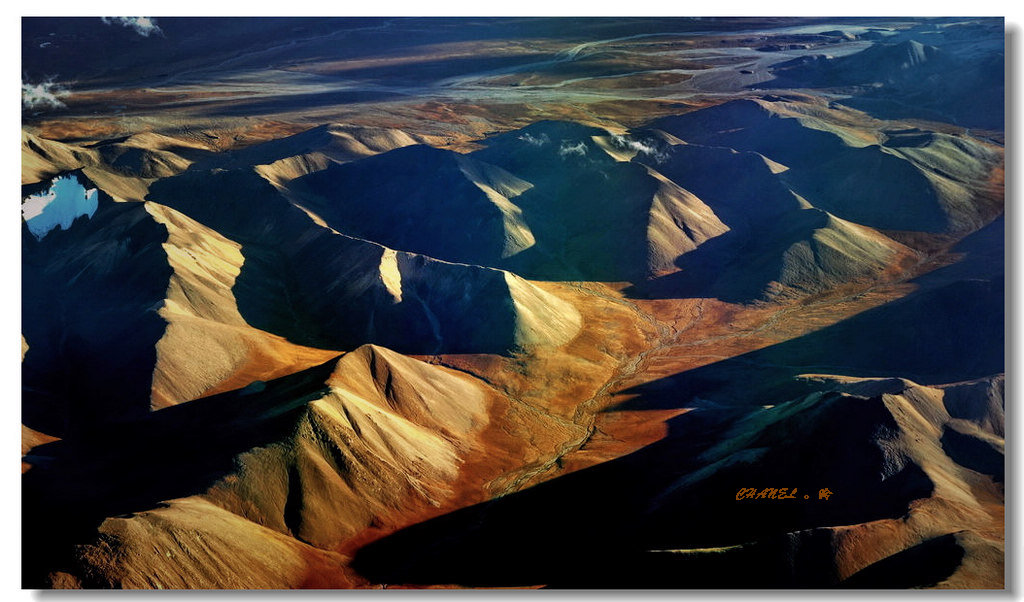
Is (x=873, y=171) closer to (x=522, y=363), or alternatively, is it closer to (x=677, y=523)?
(x=522, y=363)

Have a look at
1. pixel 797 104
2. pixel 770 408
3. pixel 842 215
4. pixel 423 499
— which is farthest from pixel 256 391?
pixel 797 104

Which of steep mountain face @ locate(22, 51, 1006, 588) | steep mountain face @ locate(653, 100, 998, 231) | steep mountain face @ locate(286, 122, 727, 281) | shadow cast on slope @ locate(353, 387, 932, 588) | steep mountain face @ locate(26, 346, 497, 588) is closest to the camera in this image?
shadow cast on slope @ locate(353, 387, 932, 588)

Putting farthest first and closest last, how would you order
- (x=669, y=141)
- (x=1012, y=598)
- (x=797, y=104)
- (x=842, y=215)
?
(x=797, y=104)
(x=669, y=141)
(x=842, y=215)
(x=1012, y=598)

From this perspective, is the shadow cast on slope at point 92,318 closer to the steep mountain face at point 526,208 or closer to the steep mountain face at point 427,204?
the steep mountain face at point 526,208

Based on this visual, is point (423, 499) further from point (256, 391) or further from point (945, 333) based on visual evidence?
point (945, 333)

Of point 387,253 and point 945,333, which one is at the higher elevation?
point 387,253

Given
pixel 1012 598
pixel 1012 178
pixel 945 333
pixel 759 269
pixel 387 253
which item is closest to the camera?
pixel 1012 598

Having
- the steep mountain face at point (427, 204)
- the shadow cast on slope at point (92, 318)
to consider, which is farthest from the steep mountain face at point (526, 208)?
the shadow cast on slope at point (92, 318)

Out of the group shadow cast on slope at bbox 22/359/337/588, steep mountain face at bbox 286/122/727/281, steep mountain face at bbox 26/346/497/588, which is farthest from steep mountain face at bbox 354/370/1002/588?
steep mountain face at bbox 286/122/727/281

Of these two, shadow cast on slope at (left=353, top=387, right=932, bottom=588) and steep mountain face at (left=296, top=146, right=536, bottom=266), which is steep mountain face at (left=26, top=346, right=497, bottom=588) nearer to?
shadow cast on slope at (left=353, top=387, right=932, bottom=588)
